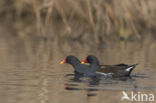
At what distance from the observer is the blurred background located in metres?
9.02

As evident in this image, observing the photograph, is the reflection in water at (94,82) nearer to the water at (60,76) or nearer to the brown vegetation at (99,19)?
the water at (60,76)

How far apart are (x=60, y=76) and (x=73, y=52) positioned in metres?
4.83

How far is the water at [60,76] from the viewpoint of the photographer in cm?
865

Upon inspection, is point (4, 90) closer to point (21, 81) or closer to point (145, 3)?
point (21, 81)

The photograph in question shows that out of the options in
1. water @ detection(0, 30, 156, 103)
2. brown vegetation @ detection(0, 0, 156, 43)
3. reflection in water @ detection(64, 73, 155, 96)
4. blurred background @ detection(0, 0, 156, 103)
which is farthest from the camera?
brown vegetation @ detection(0, 0, 156, 43)

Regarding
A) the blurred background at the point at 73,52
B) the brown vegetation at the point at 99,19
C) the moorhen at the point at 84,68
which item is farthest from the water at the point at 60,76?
the brown vegetation at the point at 99,19

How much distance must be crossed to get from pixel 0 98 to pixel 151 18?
13044 mm

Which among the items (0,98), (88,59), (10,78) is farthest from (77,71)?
(0,98)

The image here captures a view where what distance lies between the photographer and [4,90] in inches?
365

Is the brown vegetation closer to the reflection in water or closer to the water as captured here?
the water

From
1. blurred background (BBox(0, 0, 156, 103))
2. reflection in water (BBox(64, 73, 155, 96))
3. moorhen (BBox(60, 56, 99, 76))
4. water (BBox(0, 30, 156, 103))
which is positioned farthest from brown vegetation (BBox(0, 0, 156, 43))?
reflection in water (BBox(64, 73, 155, 96))

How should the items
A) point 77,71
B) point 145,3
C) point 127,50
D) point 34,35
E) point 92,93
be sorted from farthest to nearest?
point 34,35, point 145,3, point 127,50, point 77,71, point 92,93

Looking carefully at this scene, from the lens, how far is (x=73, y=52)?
1600cm

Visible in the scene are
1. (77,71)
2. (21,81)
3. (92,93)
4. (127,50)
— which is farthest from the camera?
(127,50)
